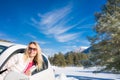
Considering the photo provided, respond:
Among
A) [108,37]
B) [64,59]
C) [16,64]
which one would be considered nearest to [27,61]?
[16,64]

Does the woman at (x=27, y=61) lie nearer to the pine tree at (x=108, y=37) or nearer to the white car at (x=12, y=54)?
the white car at (x=12, y=54)

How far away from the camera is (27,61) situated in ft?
15.4

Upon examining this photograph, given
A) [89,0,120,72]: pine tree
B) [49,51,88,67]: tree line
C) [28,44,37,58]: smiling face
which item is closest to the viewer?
[28,44,37,58]: smiling face

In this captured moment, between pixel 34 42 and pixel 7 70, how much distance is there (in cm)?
75

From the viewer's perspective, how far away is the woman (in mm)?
4518

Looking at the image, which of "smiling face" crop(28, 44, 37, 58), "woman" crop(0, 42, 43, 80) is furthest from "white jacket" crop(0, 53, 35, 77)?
"smiling face" crop(28, 44, 37, 58)

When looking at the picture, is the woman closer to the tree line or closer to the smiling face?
the smiling face

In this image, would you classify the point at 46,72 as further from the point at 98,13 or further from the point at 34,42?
the point at 98,13

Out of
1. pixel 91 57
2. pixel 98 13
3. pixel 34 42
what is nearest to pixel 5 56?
pixel 34 42

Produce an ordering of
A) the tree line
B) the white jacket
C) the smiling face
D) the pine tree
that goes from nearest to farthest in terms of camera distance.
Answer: the white jacket, the smiling face, the pine tree, the tree line

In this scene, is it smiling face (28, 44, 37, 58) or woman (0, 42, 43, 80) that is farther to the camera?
smiling face (28, 44, 37, 58)

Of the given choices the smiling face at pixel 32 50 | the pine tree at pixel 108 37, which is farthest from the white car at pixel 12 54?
the pine tree at pixel 108 37

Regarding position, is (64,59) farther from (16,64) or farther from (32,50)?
(16,64)

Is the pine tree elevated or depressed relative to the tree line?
depressed
